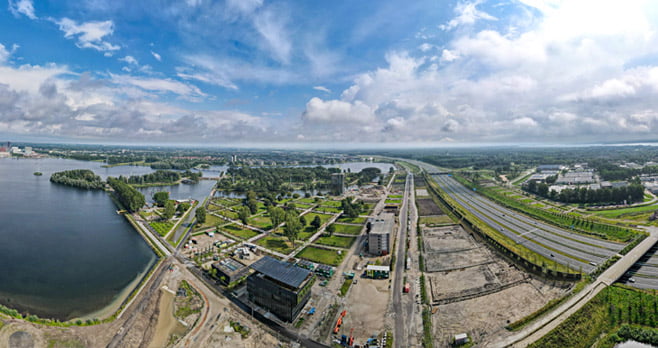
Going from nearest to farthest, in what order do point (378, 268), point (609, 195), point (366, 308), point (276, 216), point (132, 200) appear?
point (366, 308) < point (378, 268) < point (276, 216) < point (132, 200) < point (609, 195)

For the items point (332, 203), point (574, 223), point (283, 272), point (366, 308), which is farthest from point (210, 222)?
point (574, 223)

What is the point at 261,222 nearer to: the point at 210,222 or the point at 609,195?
the point at 210,222

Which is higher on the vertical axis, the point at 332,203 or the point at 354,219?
the point at 332,203

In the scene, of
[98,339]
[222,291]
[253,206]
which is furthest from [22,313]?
[253,206]

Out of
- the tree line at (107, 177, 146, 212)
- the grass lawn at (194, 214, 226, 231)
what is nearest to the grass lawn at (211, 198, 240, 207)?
the grass lawn at (194, 214, 226, 231)

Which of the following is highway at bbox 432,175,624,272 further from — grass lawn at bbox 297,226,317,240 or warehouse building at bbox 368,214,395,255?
grass lawn at bbox 297,226,317,240

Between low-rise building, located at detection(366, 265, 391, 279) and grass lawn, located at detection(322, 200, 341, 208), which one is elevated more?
grass lawn, located at detection(322, 200, 341, 208)

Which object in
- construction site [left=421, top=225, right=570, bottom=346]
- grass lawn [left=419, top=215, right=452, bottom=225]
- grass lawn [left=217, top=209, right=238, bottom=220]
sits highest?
grass lawn [left=419, top=215, right=452, bottom=225]
